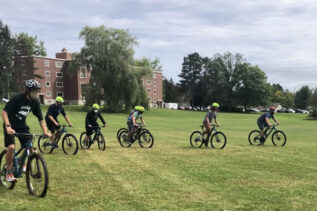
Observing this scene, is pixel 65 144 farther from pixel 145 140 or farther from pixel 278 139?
pixel 278 139

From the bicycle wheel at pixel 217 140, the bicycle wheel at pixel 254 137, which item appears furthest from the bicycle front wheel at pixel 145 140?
the bicycle wheel at pixel 254 137

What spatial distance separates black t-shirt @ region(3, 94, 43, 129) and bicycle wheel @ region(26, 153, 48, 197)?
0.81 metres

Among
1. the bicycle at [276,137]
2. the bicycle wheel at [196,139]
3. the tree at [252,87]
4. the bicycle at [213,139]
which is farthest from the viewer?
the tree at [252,87]

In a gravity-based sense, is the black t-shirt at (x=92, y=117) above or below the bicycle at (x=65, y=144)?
above

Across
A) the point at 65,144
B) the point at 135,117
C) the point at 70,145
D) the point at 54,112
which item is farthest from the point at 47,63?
the point at 70,145

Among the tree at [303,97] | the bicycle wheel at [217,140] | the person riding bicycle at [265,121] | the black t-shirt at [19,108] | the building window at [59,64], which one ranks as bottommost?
the bicycle wheel at [217,140]

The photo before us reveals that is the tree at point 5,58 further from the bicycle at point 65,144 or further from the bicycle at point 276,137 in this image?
the bicycle at point 276,137

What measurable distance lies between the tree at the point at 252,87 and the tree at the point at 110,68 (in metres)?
51.3

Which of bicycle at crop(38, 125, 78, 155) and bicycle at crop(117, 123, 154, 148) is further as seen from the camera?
bicycle at crop(117, 123, 154, 148)

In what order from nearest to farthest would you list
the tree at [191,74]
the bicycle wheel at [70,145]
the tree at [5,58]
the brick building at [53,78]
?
the bicycle wheel at [70,145] < the tree at [5,58] < the brick building at [53,78] < the tree at [191,74]

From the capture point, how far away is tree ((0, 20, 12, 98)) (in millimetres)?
66750

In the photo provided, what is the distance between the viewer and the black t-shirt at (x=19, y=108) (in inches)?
253

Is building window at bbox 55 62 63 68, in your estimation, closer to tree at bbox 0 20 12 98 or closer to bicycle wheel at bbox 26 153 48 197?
tree at bbox 0 20 12 98

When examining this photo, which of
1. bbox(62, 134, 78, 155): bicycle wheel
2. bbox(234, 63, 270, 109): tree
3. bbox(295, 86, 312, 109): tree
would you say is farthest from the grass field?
bbox(295, 86, 312, 109): tree
